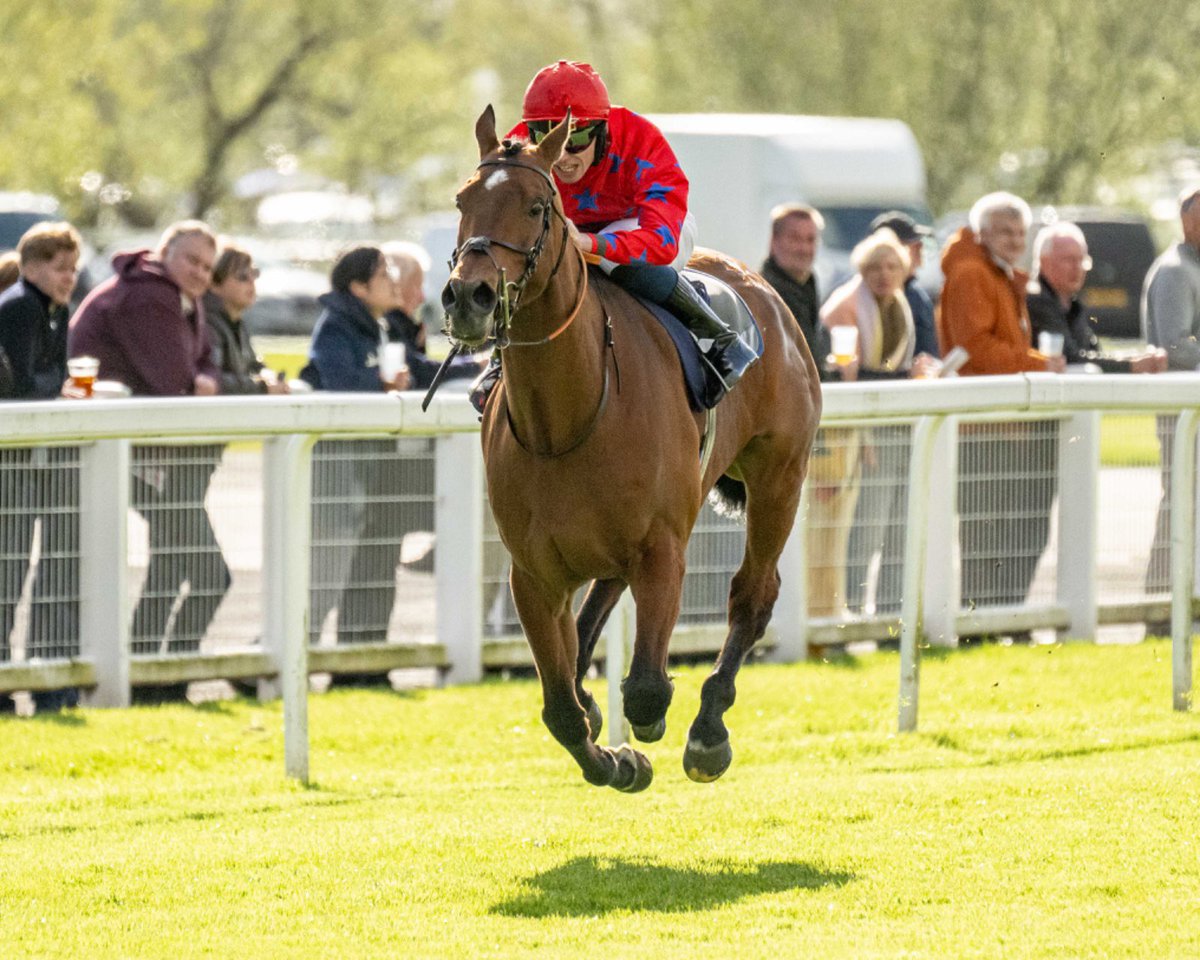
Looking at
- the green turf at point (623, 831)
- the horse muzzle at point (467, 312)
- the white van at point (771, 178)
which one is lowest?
the green turf at point (623, 831)

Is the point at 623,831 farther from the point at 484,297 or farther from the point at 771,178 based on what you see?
the point at 771,178

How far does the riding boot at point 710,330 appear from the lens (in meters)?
6.57

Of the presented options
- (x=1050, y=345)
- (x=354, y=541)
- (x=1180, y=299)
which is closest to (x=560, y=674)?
(x=354, y=541)

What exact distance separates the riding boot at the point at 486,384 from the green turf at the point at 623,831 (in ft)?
4.07

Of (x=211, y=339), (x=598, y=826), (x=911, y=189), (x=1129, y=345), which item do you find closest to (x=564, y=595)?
(x=598, y=826)

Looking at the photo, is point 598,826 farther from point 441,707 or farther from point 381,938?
point 441,707

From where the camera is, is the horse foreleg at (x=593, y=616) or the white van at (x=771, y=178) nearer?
the horse foreleg at (x=593, y=616)

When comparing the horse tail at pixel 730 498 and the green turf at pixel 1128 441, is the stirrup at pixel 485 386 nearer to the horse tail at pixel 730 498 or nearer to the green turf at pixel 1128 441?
the horse tail at pixel 730 498

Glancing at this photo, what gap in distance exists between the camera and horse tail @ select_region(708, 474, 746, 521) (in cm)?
771

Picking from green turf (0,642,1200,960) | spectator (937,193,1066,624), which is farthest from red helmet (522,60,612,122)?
spectator (937,193,1066,624)

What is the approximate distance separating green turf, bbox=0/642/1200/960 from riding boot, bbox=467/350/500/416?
4.07ft

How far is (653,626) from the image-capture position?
6.13 m

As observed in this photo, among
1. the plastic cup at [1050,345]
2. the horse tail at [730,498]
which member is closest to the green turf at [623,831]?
the horse tail at [730,498]

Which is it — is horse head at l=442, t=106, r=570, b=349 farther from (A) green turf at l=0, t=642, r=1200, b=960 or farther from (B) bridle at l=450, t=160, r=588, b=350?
(A) green turf at l=0, t=642, r=1200, b=960
